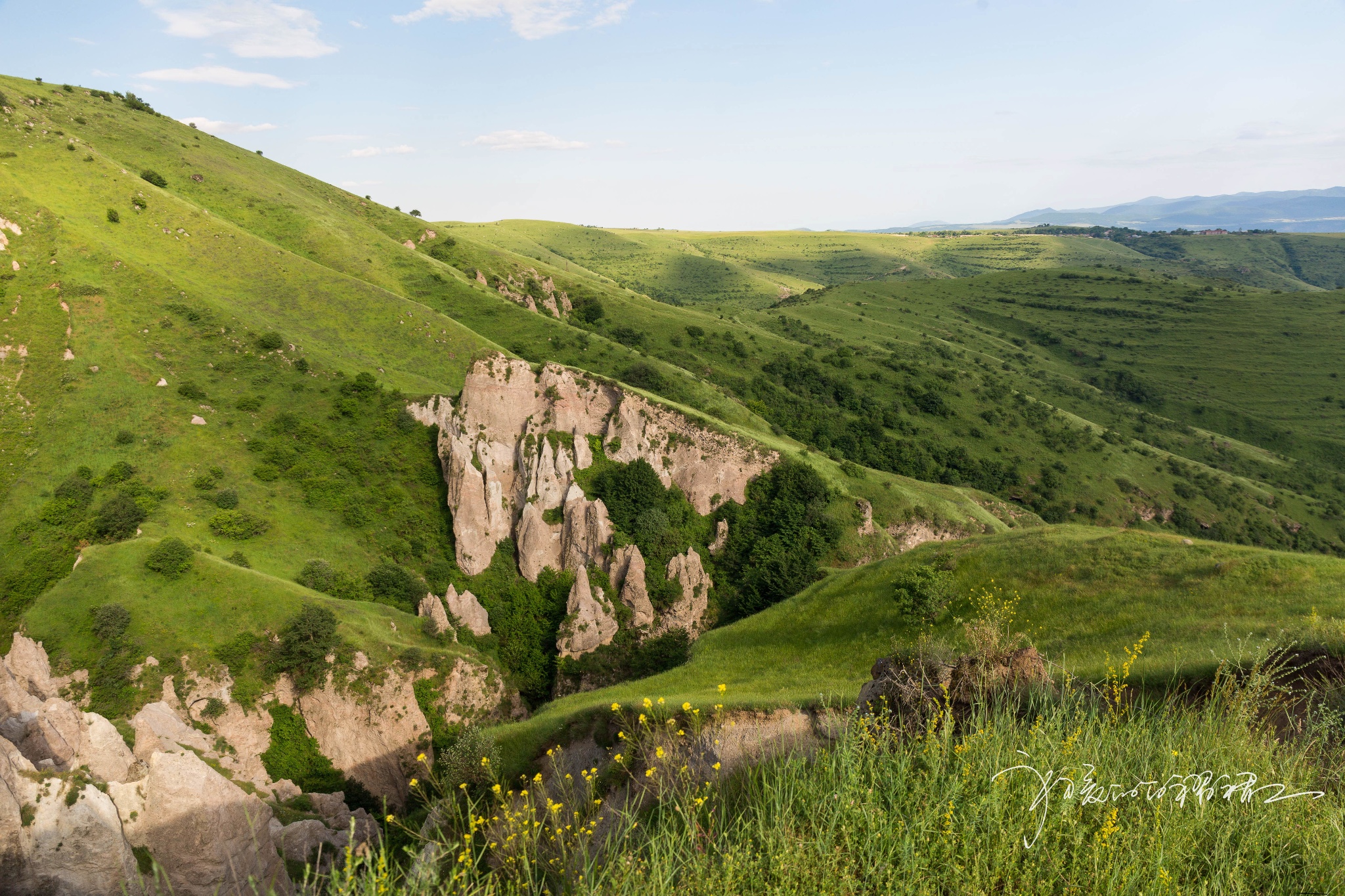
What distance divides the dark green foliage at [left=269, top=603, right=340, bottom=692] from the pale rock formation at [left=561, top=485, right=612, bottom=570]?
77.4ft

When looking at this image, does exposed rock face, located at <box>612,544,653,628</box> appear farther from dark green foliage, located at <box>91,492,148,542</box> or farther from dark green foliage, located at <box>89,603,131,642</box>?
dark green foliage, located at <box>91,492,148,542</box>

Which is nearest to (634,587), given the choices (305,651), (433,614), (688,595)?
(688,595)

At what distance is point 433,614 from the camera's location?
50.1 metres

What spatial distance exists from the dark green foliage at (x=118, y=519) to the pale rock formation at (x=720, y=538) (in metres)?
50.5

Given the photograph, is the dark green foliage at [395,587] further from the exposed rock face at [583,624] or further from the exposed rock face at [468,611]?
the exposed rock face at [583,624]

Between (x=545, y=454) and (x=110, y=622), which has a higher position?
(x=545, y=454)

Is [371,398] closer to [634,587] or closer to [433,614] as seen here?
[433,614]

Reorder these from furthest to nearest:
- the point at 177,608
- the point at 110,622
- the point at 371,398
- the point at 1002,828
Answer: the point at 371,398
the point at 177,608
the point at 110,622
the point at 1002,828

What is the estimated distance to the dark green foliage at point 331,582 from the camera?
49500 millimetres

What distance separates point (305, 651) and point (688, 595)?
33.1 m

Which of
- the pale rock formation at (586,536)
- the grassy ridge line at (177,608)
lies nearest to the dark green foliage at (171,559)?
the grassy ridge line at (177,608)

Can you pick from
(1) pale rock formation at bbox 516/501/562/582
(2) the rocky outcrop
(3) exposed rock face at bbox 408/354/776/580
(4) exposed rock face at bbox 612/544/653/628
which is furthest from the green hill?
(4) exposed rock face at bbox 612/544/653/628

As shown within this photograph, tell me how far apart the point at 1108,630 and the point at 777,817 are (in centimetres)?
2666

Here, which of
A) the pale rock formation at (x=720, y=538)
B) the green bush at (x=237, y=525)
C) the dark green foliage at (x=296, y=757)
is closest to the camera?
the dark green foliage at (x=296, y=757)
